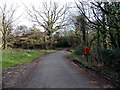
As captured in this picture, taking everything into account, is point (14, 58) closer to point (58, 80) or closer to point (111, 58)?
point (58, 80)

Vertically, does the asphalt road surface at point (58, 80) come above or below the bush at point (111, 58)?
below

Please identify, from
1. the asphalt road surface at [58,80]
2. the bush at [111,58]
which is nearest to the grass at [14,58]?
the asphalt road surface at [58,80]

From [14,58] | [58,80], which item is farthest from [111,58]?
[14,58]

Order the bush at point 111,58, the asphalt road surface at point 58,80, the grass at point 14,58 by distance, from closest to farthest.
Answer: the asphalt road surface at point 58,80 < the bush at point 111,58 < the grass at point 14,58

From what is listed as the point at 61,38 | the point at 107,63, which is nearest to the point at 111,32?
the point at 107,63

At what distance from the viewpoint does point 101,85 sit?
5.86 m

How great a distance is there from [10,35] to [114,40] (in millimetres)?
23669

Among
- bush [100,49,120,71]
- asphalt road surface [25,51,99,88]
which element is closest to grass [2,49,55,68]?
asphalt road surface [25,51,99,88]

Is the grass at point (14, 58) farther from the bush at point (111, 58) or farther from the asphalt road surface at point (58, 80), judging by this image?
the bush at point (111, 58)

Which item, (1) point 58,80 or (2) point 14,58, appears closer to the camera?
(1) point 58,80

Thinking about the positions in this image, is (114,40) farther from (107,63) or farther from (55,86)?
(55,86)

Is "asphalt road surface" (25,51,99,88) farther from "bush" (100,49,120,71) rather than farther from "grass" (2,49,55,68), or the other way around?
"grass" (2,49,55,68)

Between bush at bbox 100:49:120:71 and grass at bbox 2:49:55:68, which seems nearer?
bush at bbox 100:49:120:71

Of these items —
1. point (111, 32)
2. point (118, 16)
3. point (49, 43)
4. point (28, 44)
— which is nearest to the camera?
point (118, 16)
